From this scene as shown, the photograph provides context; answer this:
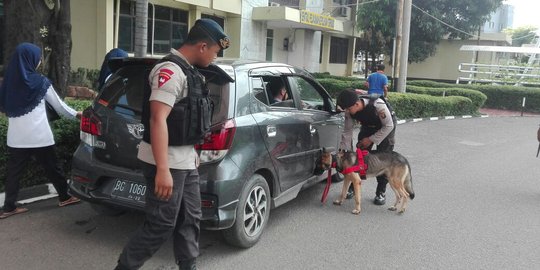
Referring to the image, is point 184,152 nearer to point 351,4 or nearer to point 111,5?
point 111,5

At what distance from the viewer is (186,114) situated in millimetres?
2891

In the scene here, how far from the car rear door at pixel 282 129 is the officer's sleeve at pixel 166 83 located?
55.7 inches

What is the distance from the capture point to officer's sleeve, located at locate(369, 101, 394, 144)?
539cm

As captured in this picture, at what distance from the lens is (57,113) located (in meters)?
4.77

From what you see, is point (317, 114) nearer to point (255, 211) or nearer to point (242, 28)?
point (255, 211)

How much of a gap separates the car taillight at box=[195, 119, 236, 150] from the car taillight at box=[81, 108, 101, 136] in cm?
96

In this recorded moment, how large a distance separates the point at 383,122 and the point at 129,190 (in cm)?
294

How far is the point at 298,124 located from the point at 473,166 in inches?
193

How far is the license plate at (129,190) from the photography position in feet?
12.4

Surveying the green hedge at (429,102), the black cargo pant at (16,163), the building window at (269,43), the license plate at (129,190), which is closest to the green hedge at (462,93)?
the green hedge at (429,102)

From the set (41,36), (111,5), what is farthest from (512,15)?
(41,36)

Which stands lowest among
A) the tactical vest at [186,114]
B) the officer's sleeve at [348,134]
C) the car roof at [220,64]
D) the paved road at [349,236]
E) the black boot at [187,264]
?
the paved road at [349,236]

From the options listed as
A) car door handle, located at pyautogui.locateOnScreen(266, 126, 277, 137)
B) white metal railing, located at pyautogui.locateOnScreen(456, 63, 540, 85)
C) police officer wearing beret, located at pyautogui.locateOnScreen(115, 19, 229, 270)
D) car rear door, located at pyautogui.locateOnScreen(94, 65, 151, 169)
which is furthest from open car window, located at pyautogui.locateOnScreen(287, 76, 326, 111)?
white metal railing, located at pyautogui.locateOnScreen(456, 63, 540, 85)

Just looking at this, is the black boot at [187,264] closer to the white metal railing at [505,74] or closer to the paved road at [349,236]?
the paved road at [349,236]
